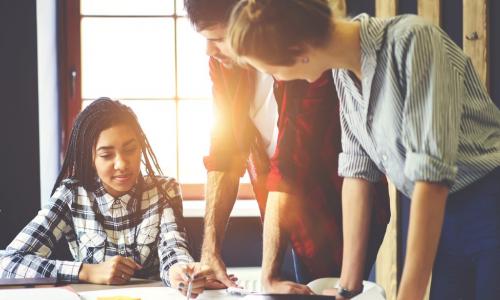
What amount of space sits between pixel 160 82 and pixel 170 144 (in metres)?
0.28

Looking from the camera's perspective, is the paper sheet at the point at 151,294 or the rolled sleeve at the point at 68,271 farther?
the rolled sleeve at the point at 68,271

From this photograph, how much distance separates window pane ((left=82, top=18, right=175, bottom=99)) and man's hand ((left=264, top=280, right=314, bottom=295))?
1600 millimetres

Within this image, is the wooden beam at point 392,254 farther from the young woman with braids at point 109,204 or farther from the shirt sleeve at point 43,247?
the shirt sleeve at point 43,247

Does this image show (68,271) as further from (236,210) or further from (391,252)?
(391,252)

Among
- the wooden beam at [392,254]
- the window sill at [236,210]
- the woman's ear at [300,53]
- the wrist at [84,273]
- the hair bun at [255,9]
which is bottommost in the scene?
the wooden beam at [392,254]

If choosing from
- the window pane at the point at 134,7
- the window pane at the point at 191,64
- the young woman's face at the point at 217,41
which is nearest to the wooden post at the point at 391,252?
the window pane at the point at 191,64

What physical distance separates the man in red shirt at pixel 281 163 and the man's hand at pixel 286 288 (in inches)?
0.9

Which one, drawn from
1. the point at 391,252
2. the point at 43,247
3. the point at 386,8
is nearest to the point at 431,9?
the point at 386,8

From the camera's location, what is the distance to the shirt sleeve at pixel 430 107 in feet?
3.56

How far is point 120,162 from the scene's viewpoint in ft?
6.41

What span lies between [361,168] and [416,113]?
0.29m

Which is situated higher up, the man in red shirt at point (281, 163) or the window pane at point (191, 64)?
the window pane at point (191, 64)

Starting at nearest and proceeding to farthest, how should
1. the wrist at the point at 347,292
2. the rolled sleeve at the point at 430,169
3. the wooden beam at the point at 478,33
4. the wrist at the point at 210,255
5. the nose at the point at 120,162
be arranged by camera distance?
1. the rolled sleeve at the point at 430,169
2. the wrist at the point at 347,292
3. the wrist at the point at 210,255
4. the nose at the point at 120,162
5. the wooden beam at the point at 478,33

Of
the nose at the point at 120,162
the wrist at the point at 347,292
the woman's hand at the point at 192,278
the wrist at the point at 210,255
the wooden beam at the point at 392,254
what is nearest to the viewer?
the wrist at the point at 347,292
